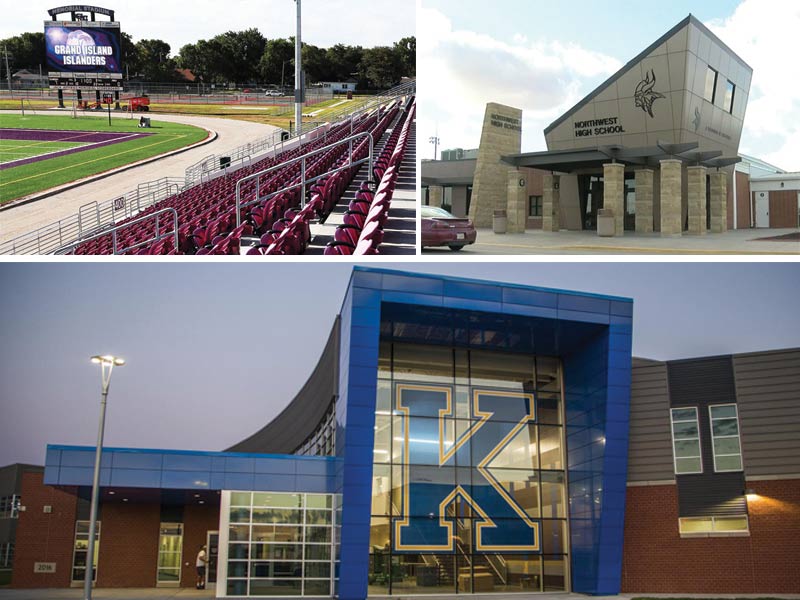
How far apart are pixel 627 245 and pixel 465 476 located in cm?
944

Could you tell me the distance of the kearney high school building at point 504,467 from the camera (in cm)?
1736

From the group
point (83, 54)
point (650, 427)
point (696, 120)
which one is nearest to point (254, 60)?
point (83, 54)

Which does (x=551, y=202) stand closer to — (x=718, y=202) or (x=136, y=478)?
(x=718, y=202)

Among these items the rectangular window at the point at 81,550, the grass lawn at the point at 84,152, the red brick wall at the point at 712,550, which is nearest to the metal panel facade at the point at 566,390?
the red brick wall at the point at 712,550

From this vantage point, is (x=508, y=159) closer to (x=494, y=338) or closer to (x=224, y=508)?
(x=494, y=338)

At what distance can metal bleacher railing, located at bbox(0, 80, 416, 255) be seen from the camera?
23.7m

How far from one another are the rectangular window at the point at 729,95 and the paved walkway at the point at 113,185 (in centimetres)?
2363

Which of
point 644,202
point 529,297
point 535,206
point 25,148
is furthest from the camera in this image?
point 25,148

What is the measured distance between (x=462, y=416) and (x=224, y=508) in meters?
5.82

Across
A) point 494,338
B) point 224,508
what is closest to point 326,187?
point 494,338

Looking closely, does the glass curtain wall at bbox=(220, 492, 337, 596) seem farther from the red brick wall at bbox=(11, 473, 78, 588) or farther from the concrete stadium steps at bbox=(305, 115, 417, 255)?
the red brick wall at bbox=(11, 473, 78, 588)

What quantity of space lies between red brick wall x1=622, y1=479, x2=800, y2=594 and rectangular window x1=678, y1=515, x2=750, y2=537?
0.44 feet

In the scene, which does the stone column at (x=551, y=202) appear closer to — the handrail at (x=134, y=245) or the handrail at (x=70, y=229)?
the handrail at (x=70, y=229)

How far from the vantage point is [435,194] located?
3694 cm
